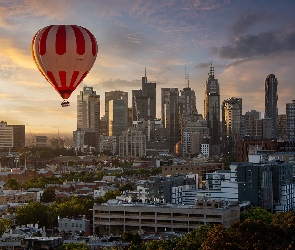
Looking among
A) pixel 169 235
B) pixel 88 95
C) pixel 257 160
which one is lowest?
pixel 169 235

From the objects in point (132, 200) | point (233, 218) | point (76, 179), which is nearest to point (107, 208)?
point (132, 200)

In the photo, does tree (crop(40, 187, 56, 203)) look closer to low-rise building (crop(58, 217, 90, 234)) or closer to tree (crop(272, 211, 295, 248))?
low-rise building (crop(58, 217, 90, 234))

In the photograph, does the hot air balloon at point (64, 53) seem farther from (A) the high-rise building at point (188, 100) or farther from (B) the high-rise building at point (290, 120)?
(A) the high-rise building at point (188, 100)

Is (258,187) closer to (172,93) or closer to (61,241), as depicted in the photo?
(61,241)

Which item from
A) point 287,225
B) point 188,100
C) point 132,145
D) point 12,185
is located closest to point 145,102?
point 188,100

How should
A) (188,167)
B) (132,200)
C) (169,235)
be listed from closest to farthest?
1. (169,235)
2. (132,200)
3. (188,167)
